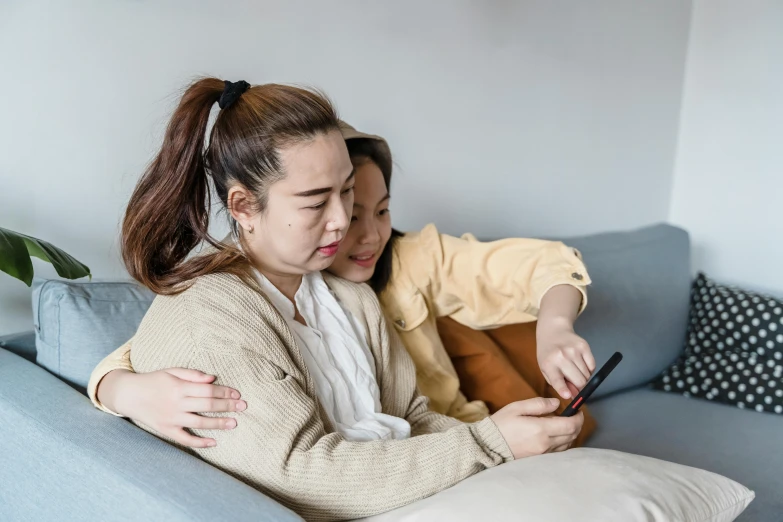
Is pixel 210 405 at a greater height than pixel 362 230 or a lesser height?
lesser

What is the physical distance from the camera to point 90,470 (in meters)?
1.01

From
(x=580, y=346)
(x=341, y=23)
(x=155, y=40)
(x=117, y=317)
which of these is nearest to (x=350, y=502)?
(x=580, y=346)

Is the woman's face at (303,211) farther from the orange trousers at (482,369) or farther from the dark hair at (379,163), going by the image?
the orange trousers at (482,369)

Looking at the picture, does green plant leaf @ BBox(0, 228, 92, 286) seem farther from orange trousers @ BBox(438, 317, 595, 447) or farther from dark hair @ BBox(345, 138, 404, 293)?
orange trousers @ BBox(438, 317, 595, 447)

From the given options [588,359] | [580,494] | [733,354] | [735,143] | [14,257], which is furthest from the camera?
[735,143]

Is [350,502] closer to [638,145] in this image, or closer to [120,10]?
[120,10]

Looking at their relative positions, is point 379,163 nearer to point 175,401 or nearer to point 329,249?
point 329,249

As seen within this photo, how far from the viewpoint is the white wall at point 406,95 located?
1441mm

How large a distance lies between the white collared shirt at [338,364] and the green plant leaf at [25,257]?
0.29 metres

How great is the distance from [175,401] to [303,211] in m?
0.31

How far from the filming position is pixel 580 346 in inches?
47.7

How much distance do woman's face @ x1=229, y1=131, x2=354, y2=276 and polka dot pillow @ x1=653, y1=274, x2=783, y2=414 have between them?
1.31 m

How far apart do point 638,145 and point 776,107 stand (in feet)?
1.38

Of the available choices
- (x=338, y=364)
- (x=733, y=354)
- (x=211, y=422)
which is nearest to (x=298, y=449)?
(x=211, y=422)
